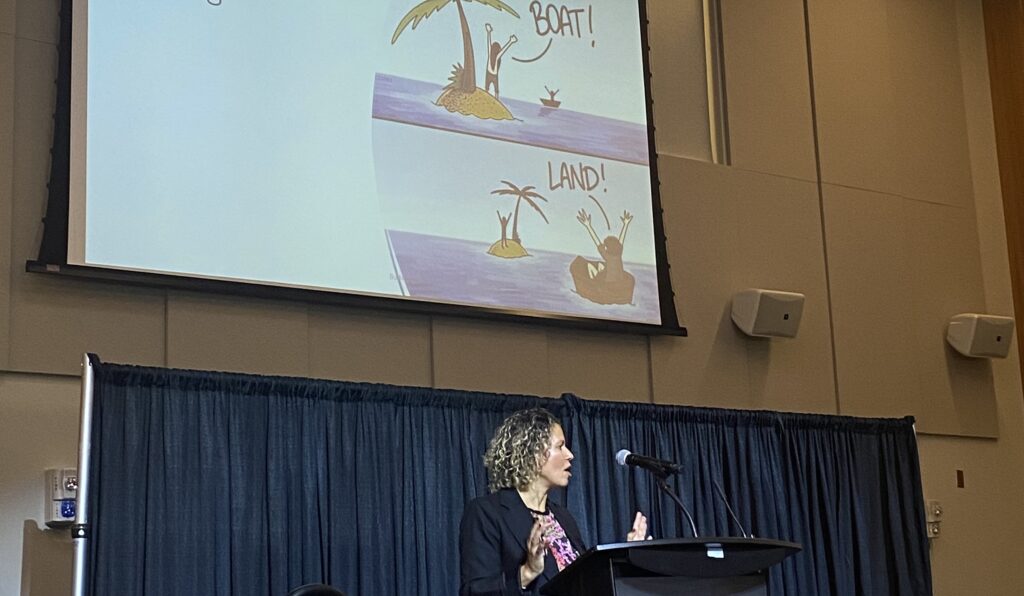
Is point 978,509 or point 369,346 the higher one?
point 369,346

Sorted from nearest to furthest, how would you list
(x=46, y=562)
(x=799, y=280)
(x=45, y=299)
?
(x=46, y=562)
(x=45, y=299)
(x=799, y=280)

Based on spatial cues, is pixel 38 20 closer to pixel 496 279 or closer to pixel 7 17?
pixel 7 17

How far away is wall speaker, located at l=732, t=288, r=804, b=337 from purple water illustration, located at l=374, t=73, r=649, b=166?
0.83 metres

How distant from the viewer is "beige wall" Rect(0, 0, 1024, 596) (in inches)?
190

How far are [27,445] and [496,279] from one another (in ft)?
6.62

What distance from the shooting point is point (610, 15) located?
6355 mm

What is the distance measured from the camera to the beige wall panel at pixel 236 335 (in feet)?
15.9

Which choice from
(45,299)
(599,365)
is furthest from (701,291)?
(45,299)

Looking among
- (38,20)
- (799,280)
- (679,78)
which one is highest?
(679,78)

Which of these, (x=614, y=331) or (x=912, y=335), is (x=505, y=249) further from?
(x=912, y=335)

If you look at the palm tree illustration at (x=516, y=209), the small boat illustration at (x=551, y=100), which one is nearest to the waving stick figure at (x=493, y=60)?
the small boat illustration at (x=551, y=100)

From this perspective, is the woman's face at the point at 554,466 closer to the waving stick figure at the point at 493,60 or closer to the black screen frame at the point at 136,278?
the black screen frame at the point at 136,278

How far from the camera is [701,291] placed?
20.8 feet

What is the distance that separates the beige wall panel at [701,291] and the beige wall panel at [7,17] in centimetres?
300
